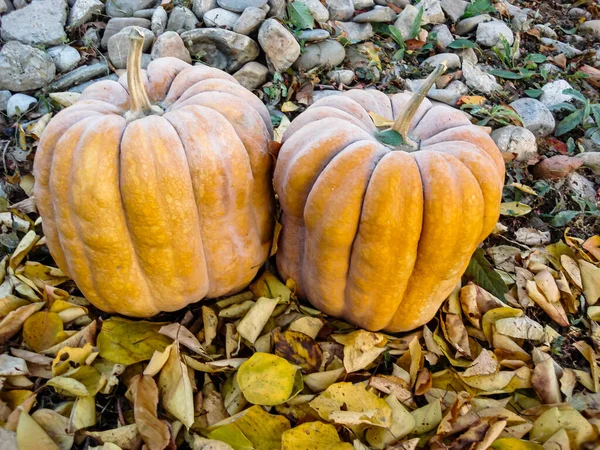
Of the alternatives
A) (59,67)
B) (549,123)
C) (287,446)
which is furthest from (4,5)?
(549,123)

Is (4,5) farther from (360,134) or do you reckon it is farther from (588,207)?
(588,207)

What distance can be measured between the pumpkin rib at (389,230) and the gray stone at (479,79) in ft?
6.50

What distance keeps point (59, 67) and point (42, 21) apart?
323mm

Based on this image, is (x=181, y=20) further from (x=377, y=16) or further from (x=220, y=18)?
(x=377, y=16)

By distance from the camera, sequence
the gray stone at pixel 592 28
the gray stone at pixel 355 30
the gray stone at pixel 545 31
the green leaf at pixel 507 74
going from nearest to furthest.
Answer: the gray stone at pixel 355 30, the green leaf at pixel 507 74, the gray stone at pixel 545 31, the gray stone at pixel 592 28

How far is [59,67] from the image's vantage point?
291 centimetres

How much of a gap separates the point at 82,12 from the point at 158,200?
203 cm

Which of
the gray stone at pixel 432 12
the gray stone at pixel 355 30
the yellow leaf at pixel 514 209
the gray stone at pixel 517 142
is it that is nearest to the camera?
the yellow leaf at pixel 514 209

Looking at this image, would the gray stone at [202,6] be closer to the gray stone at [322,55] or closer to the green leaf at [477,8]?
the gray stone at [322,55]

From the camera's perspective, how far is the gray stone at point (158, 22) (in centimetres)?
298

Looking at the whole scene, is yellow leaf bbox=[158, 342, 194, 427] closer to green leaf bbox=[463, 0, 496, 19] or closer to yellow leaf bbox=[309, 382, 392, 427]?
yellow leaf bbox=[309, 382, 392, 427]

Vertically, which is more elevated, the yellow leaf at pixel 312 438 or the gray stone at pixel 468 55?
the gray stone at pixel 468 55

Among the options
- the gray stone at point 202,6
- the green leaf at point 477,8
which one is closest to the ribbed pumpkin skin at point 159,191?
the gray stone at point 202,6

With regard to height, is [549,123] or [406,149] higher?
[406,149]
